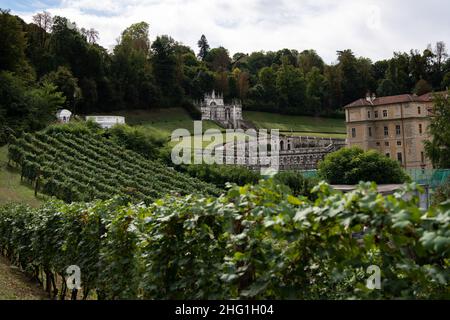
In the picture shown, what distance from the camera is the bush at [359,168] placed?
44.2m

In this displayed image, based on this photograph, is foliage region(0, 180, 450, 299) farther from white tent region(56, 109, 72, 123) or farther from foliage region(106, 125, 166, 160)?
white tent region(56, 109, 72, 123)

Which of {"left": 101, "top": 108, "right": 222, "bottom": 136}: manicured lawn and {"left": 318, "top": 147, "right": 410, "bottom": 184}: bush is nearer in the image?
{"left": 318, "top": 147, "right": 410, "bottom": 184}: bush

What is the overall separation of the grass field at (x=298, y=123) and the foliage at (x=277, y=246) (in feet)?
233

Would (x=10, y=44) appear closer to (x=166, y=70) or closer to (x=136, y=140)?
(x=136, y=140)

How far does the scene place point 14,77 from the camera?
45844mm

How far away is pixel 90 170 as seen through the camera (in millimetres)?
35625

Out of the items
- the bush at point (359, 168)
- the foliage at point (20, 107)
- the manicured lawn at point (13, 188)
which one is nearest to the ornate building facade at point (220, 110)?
the bush at point (359, 168)

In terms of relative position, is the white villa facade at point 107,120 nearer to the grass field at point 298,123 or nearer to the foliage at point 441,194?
the grass field at point 298,123

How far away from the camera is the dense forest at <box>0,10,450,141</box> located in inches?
1921

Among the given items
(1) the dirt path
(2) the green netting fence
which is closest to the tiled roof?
(2) the green netting fence

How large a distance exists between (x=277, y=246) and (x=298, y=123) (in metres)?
80.5

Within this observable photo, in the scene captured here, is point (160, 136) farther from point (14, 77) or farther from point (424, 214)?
point (424, 214)

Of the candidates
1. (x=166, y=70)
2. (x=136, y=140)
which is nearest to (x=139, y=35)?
(x=166, y=70)

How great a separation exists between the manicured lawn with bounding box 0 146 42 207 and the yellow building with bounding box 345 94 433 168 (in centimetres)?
3951
